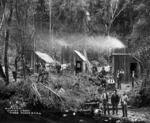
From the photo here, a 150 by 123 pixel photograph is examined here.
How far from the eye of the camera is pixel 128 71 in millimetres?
29875

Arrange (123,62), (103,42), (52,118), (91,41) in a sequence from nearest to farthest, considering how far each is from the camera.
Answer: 1. (52,118)
2. (123,62)
3. (103,42)
4. (91,41)

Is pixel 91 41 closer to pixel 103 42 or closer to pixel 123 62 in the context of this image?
pixel 103 42

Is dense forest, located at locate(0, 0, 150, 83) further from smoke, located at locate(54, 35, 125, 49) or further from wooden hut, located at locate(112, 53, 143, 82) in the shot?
wooden hut, located at locate(112, 53, 143, 82)

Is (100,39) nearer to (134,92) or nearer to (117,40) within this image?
(117,40)

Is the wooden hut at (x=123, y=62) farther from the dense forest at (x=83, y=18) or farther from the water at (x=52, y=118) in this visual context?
the dense forest at (x=83, y=18)

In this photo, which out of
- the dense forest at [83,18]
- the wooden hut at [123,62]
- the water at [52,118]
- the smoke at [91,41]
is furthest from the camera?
the smoke at [91,41]

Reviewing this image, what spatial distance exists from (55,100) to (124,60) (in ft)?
39.6

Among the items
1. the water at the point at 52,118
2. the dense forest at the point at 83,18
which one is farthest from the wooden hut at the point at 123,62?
the dense forest at the point at 83,18

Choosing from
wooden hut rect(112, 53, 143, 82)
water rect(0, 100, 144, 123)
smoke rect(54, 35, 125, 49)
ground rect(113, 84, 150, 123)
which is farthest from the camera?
smoke rect(54, 35, 125, 49)

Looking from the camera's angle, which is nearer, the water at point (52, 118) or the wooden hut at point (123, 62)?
the water at point (52, 118)

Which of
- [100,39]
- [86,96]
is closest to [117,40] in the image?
[100,39]

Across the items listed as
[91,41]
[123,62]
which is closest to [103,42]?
[91,41]

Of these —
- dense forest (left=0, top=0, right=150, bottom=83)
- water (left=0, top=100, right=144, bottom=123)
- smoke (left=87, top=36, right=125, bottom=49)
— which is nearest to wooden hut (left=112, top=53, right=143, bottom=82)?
water (left=0, top=100, right=144, bottom=123)

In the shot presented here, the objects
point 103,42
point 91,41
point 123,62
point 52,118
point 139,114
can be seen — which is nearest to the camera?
point 52,118
